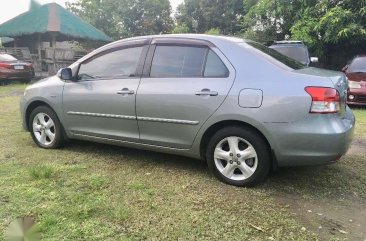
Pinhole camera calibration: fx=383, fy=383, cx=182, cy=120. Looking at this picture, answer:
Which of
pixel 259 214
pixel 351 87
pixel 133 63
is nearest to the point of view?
pixel 259 214

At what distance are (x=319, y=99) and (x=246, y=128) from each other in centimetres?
75

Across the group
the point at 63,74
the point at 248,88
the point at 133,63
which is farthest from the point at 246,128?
the point at 63,74

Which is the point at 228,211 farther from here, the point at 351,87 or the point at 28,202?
the point at 351,87

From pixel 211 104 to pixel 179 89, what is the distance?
425 millimetres

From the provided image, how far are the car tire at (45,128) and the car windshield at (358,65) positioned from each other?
798 cm

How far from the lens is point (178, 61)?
4324mm

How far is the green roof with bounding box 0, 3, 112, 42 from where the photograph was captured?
74.0ft

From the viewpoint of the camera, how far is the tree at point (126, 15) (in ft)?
114

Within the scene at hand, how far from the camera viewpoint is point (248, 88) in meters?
3.77

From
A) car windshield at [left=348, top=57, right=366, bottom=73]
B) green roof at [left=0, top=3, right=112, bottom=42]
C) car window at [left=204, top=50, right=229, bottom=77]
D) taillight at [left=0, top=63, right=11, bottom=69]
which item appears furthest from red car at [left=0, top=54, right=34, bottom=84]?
car window at [left=204, top=50, right=229, bottom=77]

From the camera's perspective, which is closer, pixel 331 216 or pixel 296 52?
pixel 331 216

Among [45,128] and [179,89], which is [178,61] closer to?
[179,89]

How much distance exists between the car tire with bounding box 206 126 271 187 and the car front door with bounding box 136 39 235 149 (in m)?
0.28

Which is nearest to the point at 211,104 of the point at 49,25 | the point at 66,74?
the point at 66,74
